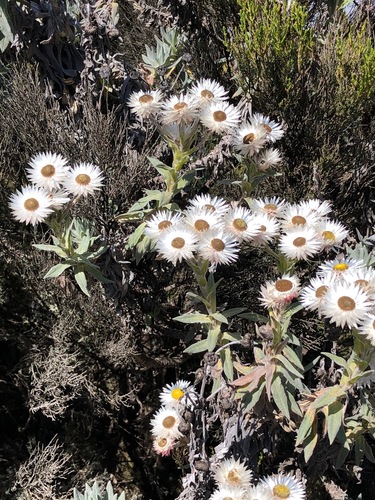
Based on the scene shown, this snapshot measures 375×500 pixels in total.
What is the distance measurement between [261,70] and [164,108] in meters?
1.21

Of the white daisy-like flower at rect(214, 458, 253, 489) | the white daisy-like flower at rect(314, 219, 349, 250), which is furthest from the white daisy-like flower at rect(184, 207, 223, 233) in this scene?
the white daisy-like flower at rect(214, 458, 253, 489)

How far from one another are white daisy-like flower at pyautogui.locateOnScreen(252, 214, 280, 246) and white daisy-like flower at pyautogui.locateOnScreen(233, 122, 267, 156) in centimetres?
32

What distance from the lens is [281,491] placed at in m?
1.88

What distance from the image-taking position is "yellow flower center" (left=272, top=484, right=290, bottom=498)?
73.7 inches

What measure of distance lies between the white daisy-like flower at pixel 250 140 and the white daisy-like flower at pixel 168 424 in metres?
1.07

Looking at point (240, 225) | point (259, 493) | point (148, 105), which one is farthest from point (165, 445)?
point (148, 105)

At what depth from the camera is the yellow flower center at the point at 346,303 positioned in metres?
1.66

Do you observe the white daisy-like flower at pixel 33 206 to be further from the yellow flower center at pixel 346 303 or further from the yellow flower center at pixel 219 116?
the yellow flower center at pixel 346 303

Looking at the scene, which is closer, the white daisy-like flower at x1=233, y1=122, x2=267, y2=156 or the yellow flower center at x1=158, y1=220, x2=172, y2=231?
the yellow flower center at x1=158, y1=220, x2=172, y2=231

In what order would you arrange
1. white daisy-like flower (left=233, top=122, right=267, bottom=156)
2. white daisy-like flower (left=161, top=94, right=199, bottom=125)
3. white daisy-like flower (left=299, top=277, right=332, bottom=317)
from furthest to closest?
white daisy-like flower (left=233, top=122, right=267, bottom=156) < white daisy-like flower (left=161, top=94, right=199, bottom=125) < white daisy-like flower (left=299, top=277, right=332, bottom=317)

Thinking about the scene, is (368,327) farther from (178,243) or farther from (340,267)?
(178,243)

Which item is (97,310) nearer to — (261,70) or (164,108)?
(164,108)

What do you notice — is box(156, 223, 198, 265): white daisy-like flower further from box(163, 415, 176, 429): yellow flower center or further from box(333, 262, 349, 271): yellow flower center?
box(163, 415, 176, 429): yellow flower center

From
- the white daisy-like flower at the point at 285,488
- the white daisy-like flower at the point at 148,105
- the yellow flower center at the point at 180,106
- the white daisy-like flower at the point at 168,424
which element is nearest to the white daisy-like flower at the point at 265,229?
the yellow flower center at the point at 180,106
